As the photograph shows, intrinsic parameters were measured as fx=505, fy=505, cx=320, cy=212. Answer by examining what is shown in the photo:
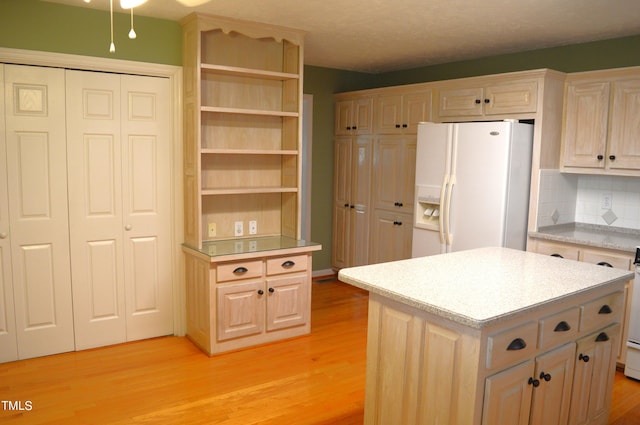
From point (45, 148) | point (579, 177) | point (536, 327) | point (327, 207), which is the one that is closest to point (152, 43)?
point (45, 148)

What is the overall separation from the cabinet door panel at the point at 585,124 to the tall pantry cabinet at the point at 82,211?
10.6 ft

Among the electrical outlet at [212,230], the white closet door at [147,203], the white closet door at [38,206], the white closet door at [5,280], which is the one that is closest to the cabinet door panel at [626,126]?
the electrical outlet at [212,230]

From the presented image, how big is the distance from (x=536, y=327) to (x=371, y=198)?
3.38 meters

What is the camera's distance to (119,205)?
3.85 m

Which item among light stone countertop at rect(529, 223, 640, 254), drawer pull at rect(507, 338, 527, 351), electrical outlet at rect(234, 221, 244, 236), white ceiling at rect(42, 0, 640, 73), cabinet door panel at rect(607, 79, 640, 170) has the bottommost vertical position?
drawer pull at rect(507, 338, 527, 351)

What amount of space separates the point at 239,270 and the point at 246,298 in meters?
0.24

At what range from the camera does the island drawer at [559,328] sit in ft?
7.29

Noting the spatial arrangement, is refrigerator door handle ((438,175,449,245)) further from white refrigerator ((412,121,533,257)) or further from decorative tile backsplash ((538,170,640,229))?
decorative tile backsplash ((538,170,640,229))

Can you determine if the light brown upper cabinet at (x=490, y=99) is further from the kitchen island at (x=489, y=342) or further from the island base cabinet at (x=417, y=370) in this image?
the island base cabinet at (x=417, y=370)

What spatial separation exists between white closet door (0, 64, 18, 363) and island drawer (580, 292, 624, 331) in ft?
11.8

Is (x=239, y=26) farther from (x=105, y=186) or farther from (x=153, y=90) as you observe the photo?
(x=105, y=186)

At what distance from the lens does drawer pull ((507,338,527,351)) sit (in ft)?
6.74

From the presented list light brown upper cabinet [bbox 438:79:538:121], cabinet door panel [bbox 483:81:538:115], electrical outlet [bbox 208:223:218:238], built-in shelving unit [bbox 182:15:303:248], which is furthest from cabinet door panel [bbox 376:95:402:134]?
electrical outlet [bbox 208:223:218:238]

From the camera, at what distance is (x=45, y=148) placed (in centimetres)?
354
